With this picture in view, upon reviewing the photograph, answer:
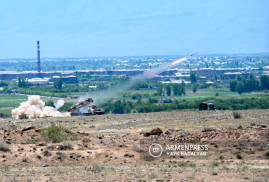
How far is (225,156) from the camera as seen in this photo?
34.7 m

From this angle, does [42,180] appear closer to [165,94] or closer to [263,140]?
[263,140]

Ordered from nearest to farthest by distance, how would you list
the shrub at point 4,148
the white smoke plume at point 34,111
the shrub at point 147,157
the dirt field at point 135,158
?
1. the dirt field at point 135,158
2. the shrub at point 147,157
3. the shrub at point 4,148
4. the white smoke plume at point 34,111

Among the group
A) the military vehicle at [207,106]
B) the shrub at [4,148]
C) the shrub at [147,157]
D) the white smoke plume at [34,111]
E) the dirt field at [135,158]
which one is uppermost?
the shrub at [4,148]

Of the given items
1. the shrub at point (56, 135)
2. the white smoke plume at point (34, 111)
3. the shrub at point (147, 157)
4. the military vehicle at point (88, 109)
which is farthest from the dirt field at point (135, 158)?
the white smoke plume at point (34, 111)

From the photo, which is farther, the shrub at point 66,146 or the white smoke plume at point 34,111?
the white smoke plume at point 34,111

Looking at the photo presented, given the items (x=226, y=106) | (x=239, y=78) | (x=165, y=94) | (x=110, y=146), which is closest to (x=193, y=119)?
(x=110, y=146)

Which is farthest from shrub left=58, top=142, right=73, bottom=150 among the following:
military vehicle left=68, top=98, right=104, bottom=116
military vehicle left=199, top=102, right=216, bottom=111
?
military vehicle left=199, top=102, right=216, bottom=111

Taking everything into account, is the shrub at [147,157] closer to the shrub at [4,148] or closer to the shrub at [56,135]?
the shrub at [56,135]

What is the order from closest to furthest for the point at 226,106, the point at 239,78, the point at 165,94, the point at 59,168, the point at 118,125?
the point at 59,168, the point at 118,125, the point at 226,106, the point at 165,94, the point at 239,78

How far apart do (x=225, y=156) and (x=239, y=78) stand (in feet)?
532

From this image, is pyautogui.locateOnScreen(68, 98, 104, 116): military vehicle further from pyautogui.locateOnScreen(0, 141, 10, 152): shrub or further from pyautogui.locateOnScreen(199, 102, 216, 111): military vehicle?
pyautogui.locateOnScreen(0, 141, 10, 152): shrub

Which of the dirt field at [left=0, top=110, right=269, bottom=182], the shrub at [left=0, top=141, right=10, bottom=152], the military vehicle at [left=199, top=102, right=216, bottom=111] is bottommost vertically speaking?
the military vehicle at [left=199, top=102, right=216, bottom=111]

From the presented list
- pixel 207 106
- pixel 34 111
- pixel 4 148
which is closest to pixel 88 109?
pixel 34 111

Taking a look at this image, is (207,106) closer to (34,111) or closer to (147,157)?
(34,111)
